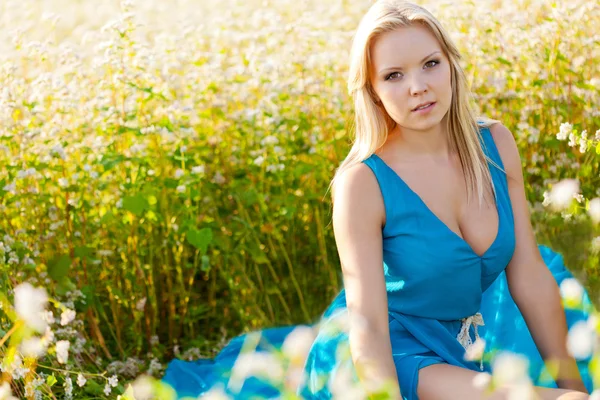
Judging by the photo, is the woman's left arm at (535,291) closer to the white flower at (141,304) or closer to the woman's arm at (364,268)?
the woman's arm at (364,268)

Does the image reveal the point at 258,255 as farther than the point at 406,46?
Yes

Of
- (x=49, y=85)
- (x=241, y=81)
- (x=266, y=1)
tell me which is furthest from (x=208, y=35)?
(x=49, y=85)

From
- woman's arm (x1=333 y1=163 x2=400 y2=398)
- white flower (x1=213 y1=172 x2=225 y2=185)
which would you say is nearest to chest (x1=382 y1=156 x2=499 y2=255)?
woman's arm (x1=333 y1=163 x2=400 y2=398)

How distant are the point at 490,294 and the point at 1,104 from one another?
1.71 metres

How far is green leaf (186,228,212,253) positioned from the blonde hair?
749 millimetres

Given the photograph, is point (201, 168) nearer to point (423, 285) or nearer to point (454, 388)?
point (423, 285)

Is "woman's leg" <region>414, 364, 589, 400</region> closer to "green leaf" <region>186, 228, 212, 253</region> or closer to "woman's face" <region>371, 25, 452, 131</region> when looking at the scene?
"woman's face" <region>371, 25, 452, 131</region>

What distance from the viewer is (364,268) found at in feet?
6.72

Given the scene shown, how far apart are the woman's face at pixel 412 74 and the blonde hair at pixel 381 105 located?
2 centimetres

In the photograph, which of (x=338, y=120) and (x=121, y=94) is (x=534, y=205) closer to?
(x=338, y=120)

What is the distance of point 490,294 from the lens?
267 centimetres

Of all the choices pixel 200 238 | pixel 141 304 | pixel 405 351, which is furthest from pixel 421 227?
pixel 141 304

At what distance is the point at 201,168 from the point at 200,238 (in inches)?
9.3

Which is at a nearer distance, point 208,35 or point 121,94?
point 121,94
